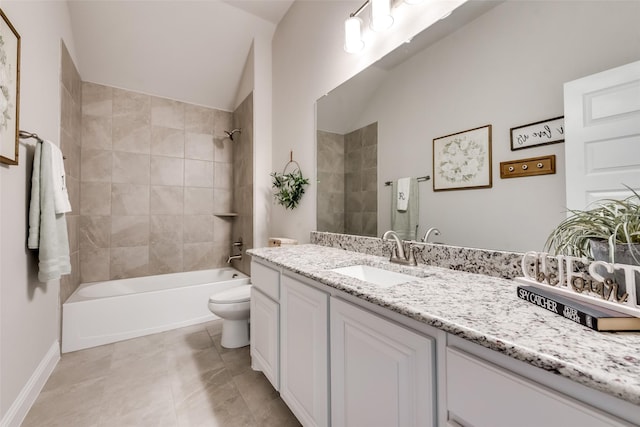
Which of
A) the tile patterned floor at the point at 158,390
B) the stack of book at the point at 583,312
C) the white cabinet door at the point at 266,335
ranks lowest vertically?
the tile patterned floor at the point at 158,390

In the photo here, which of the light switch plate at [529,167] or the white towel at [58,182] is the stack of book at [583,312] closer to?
the light switch plate at [529,167]

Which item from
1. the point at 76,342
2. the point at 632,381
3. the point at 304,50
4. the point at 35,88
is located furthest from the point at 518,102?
the point at 76,342

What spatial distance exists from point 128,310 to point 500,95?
2.95 m

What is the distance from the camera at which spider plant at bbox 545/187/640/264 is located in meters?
0.64

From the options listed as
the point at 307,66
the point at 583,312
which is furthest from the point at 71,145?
the point at 583,312

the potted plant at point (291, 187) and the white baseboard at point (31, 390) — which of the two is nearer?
the white baseboard at point (31, 390)

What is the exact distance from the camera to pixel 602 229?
697 millimetres

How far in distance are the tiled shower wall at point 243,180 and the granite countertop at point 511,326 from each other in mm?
2015

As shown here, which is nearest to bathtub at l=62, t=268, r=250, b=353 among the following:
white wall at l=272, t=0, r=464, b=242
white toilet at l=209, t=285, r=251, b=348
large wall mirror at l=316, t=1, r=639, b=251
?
white toilet at l=209, t=285, r=251, b=348

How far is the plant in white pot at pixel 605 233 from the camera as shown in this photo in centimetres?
64

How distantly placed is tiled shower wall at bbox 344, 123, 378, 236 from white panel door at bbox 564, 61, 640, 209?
90 cm

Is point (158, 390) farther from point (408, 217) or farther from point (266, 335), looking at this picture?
point (408, 217)

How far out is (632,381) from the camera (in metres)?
0.38

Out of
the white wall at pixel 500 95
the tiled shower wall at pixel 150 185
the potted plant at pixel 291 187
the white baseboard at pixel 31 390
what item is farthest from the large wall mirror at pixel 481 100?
the tiled shower wall at pixel 150 185
